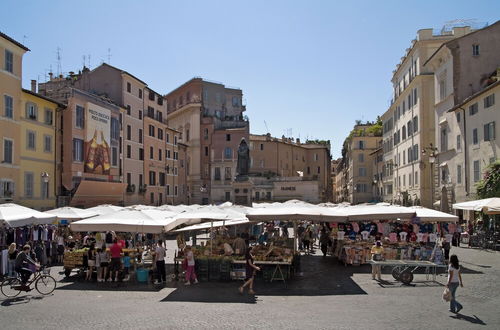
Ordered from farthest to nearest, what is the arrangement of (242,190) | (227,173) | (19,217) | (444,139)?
(227,173) < (242,190) < (444,139) < (19,217)

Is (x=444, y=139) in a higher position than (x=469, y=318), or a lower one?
higher

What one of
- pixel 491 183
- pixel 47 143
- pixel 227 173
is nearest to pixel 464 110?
pixel 491 183

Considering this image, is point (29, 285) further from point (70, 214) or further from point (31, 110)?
point (31, 110)

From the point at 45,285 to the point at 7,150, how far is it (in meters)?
20.6

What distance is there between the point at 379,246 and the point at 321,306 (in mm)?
6817

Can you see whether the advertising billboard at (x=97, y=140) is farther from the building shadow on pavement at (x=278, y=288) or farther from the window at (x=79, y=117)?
the building shadow on pavement at (x=278, y=288)

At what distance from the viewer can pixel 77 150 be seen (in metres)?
40.4

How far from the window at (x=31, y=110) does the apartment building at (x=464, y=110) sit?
2876cm

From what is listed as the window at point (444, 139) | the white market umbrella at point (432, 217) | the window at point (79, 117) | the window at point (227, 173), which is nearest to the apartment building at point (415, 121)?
the window at point (444, 139)

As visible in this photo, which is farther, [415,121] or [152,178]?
[152,178]

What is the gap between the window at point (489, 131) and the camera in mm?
31594

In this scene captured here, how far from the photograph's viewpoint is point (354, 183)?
80.2 meters

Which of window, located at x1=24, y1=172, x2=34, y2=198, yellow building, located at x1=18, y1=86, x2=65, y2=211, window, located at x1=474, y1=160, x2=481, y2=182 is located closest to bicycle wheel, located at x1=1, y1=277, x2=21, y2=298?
yellow building, located at x1=18, y1=86, x2=65, y2=211

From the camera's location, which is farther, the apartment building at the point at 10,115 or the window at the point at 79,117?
the window at the point at 79,117
